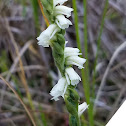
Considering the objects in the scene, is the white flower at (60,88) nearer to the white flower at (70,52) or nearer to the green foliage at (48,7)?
the white flower at (70,52)

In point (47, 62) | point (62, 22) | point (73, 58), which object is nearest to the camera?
point (62, 22)

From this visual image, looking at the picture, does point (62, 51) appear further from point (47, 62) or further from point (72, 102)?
point (47, 62)

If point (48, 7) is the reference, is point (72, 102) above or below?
below

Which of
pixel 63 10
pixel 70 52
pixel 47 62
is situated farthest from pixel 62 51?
pixel 47 62

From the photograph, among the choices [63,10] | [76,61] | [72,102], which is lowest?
[72,102]

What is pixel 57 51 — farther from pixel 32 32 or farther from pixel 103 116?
pixel 32 32

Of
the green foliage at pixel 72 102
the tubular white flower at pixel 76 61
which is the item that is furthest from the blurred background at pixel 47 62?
the tubular white flower at pixel 76 61

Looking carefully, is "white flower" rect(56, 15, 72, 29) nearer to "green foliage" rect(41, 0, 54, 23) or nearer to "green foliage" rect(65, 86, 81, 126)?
"green foliage" rect(41, 0, 54, 23)

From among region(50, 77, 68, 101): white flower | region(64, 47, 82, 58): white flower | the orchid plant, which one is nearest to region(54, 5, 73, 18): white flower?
the orchid plant
